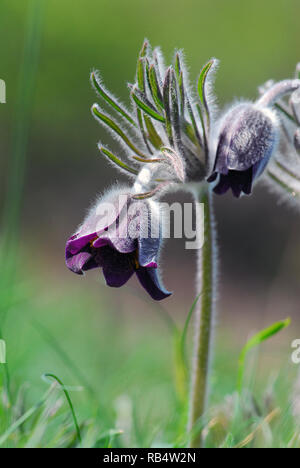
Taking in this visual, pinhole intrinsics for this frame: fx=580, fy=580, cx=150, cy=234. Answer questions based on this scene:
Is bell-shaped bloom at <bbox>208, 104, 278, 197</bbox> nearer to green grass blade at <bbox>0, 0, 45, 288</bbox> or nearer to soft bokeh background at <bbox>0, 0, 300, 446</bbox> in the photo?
green grass blade at <bbox>0, 0, 45, 288</bbox>

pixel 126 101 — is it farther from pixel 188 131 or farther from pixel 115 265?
pixel 115 265

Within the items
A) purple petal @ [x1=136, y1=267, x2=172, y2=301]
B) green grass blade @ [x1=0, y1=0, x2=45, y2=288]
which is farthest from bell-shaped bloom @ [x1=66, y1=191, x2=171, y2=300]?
green grass blade @ [x1=0, y1=0, x2=45, y2=288]

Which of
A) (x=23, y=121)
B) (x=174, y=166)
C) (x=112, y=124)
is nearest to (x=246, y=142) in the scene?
(x=174, y=166)

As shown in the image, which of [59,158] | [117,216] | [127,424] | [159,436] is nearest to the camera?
[117,216]

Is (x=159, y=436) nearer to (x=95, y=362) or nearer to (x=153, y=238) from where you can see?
(x=153, y=238)

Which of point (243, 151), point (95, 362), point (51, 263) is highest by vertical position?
point (243, 151)

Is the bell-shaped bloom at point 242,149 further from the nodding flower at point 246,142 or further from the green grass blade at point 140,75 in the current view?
the green grass blade at point 140,75

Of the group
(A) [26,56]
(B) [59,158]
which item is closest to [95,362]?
(A) [26,56]
